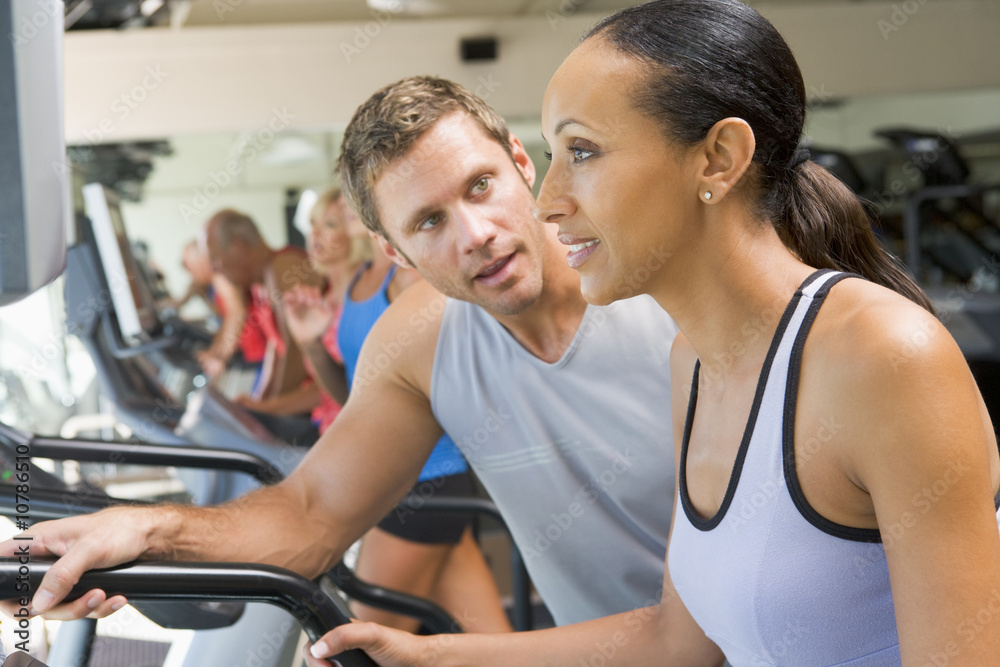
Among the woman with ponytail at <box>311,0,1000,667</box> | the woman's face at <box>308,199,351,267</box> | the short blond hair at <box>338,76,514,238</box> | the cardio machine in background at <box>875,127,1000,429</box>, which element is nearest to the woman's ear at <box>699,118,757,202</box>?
the woman with ponytail at <box>311,0,1000,667</box>

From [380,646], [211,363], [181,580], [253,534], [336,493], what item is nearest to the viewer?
[181,580]

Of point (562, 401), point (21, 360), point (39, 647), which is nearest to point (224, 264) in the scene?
point (21, 360)

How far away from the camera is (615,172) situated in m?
0.97

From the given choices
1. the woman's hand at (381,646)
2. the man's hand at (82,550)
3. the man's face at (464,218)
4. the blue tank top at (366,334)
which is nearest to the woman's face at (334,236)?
the blue tank top at (366,334)

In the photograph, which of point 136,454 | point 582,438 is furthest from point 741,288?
point 136,454

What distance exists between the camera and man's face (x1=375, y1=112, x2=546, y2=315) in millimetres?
1471

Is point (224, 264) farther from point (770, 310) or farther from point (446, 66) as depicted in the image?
point (770, 310)

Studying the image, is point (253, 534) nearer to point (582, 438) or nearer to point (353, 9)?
point (582, 438)

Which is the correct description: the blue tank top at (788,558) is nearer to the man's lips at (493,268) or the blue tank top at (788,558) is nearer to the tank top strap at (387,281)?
the man's lips at (493,268)

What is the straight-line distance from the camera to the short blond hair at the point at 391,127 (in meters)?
1.49

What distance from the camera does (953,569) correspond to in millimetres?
811

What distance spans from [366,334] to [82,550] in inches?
61.7

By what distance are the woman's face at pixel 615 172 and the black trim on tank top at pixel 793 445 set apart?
0.16m

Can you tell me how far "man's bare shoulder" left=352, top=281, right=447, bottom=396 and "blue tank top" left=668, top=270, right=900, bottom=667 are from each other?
697 mm
